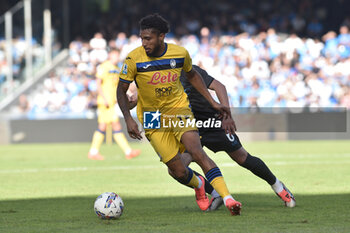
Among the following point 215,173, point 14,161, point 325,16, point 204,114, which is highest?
point 325,16

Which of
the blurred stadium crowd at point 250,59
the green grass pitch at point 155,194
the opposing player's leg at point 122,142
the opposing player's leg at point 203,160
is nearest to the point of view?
the green grass pitch at point 155,194

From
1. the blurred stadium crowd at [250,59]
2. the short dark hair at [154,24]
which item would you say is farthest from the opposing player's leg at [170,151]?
the blurred stadium crowd at [250,59]

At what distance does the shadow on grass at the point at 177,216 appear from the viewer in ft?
19.8

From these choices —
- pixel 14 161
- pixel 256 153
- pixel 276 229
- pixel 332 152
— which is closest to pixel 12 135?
pixel 14 161

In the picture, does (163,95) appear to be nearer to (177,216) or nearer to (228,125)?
(228,125)

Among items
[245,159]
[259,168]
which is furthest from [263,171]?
[245,159]

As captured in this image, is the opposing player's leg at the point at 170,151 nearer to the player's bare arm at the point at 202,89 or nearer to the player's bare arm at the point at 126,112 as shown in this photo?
the player's bare arm at the point at 126,112

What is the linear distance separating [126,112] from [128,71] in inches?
16.9

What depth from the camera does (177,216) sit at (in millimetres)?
6906

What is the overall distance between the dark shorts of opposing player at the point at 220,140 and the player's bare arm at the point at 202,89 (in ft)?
1.25

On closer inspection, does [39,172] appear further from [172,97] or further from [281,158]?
[172,97]

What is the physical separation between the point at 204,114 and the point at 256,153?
355 inches

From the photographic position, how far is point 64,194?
942 centimetres

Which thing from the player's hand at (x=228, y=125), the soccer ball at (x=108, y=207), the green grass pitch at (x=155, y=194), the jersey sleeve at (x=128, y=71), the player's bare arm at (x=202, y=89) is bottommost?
the green grass pitch at (x=155, y=194)
